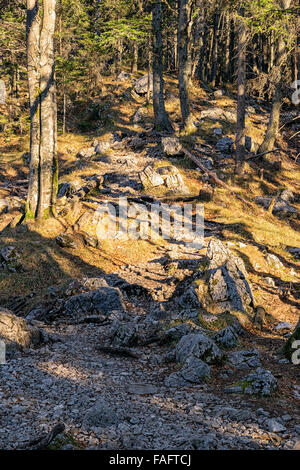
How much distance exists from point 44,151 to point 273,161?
14447 mm

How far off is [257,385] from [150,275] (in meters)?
6.37

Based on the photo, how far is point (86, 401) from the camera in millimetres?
5246

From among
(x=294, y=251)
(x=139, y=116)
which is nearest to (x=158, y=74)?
(x=139, y=116)

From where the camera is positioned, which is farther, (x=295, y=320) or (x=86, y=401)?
(x=295, y=320)

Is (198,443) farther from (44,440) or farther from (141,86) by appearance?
(141,86)

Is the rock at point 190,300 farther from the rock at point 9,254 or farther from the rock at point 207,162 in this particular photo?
the rock at point 207,162

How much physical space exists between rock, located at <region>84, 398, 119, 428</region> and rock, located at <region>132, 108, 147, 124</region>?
27620mm

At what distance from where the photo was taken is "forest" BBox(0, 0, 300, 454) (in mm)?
4867

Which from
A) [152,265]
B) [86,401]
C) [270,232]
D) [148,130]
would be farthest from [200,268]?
[148,130]

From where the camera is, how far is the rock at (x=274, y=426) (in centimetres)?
451

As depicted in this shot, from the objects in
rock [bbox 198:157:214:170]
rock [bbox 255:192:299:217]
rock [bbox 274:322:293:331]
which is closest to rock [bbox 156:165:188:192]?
rock [bbox 198:157:214:170]

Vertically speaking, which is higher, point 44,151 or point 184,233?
point 44,151

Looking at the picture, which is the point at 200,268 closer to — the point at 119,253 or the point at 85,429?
the point at 119,253
